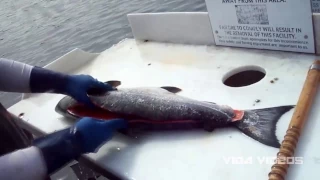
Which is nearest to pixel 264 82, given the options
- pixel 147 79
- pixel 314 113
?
pixel 314 113

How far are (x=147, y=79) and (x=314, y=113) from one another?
1.53 m

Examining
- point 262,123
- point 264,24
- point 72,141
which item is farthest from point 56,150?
point 264,24

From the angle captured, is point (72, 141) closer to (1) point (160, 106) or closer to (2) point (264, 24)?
(1) point (160, 106)

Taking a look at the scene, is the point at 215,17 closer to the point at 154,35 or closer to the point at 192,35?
the point at 192,35

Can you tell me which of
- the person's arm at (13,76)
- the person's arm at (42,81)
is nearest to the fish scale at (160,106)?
the person's arm at (42,81)

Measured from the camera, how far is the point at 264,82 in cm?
265

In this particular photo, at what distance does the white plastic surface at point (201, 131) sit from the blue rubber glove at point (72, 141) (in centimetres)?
20

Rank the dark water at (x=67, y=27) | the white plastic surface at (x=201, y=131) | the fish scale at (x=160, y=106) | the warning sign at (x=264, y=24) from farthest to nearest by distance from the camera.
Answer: the dark water at (x=67, y=27) < the warning sign at (x=264, y=24) < the fish scale at (x=160, y=106) < the white plastic surface at (x=201, y=131)

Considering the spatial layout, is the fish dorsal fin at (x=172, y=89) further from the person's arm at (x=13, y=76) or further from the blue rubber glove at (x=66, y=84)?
the person's arm at (x=13, y=76)

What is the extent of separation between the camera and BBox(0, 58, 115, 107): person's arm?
9.27 ft

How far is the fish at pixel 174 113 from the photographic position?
88.4 inches

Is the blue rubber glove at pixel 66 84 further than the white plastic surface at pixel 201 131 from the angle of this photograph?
Yes

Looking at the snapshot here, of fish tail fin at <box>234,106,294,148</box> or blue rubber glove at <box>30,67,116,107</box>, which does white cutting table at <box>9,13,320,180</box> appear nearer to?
fish tail fin at <box>234,106,294,148</box>

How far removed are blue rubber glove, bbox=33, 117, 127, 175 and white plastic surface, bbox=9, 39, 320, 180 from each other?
20 centimetres
